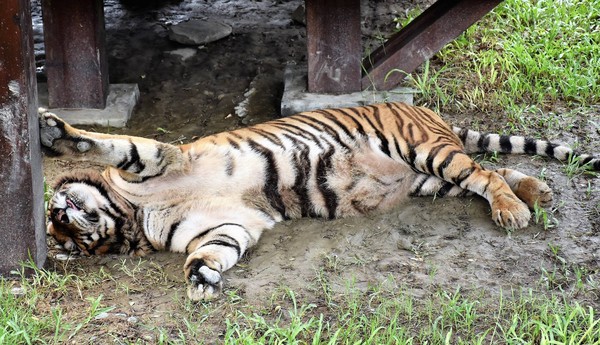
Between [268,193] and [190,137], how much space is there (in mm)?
1447

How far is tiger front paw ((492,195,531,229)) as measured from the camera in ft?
15.8

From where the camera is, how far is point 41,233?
4441 millimetres

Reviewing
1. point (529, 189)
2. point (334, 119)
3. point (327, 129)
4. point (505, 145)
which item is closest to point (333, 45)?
point (334, 119)

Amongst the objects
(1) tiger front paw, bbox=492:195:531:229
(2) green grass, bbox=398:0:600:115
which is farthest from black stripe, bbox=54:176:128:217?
(2) green grass, bbox=398:0:600:115

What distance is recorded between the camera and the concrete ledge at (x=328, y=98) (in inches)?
248

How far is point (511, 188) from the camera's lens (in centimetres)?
523

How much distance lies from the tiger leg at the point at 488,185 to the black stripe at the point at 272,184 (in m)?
0.92

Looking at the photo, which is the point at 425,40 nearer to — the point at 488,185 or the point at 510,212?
the point at 488,185

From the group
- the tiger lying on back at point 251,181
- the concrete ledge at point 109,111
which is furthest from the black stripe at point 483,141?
the concrete ledge at point 109,111

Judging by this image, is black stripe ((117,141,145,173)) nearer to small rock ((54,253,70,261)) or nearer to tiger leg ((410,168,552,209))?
small rock ((54,253,70,261))

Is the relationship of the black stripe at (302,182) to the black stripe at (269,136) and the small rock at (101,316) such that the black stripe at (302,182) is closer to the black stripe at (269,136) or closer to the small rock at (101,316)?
the black stripe at (269,136)

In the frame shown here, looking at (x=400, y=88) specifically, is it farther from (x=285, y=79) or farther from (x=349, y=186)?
(x=349, y=186)

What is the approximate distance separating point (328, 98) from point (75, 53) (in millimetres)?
1822

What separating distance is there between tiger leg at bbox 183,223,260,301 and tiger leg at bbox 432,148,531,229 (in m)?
1.19
